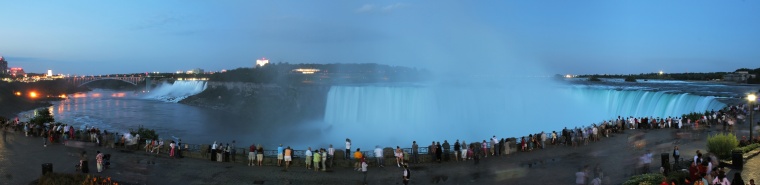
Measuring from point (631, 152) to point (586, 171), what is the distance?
278 inches

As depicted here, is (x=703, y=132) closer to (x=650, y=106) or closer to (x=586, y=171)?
(x=650, y=106)

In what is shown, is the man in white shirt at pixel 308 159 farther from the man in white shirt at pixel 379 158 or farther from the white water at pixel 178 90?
the white water at pixel 178 90

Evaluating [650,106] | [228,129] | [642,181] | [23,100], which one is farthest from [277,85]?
[642,181]

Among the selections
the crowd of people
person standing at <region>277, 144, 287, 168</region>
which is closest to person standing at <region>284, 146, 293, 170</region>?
the crowd of people

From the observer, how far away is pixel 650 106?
3416cm

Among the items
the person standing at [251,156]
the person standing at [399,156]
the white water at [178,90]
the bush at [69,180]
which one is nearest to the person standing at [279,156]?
the person standing at [251,156]

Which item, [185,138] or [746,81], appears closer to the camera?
[185,138]

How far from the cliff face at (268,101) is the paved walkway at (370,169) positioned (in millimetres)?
39408

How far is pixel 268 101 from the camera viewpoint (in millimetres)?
74312

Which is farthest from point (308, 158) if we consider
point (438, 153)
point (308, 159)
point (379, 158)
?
point (438, 153)

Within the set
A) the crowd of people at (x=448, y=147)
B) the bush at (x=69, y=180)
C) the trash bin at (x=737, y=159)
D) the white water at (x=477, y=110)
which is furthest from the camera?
the white water at (x=477, y=110)

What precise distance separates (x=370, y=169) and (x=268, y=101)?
60608 millimetres

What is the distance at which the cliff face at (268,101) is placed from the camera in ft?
207

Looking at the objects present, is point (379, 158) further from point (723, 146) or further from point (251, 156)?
point (723, 146)
